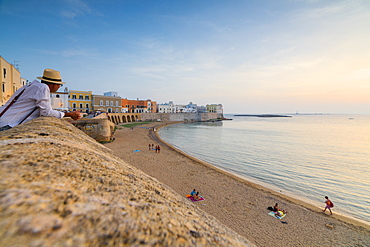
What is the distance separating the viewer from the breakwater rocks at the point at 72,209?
59cm

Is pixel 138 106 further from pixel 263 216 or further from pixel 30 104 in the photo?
pixel 30 104

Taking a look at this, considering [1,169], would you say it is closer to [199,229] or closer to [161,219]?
[161,219]

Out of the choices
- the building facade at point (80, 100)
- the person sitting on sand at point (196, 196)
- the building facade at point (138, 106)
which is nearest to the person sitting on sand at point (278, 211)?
the person sitting on sand at point (196, 196)

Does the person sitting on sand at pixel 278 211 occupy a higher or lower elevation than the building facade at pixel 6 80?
lower

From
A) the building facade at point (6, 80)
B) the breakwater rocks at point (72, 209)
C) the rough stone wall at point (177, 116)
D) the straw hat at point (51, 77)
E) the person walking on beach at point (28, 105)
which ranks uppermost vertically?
the building facade at point (6, 80)

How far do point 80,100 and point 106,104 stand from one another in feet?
24.3

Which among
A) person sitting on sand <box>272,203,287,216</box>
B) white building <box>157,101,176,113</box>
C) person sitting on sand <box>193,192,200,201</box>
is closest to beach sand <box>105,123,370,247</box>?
person sitting on sand <box>272,203,287,216</box>

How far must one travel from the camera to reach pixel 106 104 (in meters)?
56.6

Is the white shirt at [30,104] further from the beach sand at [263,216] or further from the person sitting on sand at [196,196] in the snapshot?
the person sitting on sand at [196,196]

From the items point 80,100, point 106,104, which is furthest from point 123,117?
point 80,100

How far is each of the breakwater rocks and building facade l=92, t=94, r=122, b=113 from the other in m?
53.6

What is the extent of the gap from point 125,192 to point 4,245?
0.59 metres

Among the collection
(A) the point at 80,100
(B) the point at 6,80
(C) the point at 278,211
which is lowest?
(C) the point at 278,211

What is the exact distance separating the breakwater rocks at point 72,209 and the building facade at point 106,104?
53.6m
